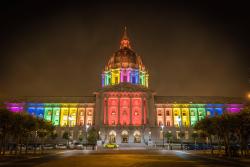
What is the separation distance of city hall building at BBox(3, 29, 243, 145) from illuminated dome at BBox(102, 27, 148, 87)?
423 mm

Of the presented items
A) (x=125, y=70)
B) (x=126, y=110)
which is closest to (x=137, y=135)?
(x=126, y=110)

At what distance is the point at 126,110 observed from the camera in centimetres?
9612

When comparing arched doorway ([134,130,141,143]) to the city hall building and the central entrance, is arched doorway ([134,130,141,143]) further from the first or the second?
the central entrance

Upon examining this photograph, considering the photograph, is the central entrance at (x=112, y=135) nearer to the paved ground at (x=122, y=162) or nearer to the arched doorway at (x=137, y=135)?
the arched doorway at (x=137, y=135)

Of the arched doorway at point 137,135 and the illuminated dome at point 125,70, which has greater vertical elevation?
the illuminated dome at point 125,70

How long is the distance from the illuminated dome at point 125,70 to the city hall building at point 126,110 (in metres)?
0.42

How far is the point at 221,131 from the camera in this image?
4262 cm

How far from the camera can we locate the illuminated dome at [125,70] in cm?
11324

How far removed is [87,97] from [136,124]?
23.6 meters

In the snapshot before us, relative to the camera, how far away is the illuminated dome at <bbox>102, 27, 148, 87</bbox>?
372 ft

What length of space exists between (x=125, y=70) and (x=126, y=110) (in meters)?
23.0

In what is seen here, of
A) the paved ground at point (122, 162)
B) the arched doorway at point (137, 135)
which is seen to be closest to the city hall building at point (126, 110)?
the arched doorway at point (137, 135)

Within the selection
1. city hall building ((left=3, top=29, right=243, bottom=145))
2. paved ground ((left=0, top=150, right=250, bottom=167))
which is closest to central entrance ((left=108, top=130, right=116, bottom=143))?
city hall building ((left=3, top=29, right=243, bottom=145))

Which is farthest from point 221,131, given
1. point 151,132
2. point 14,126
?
point 151,132
